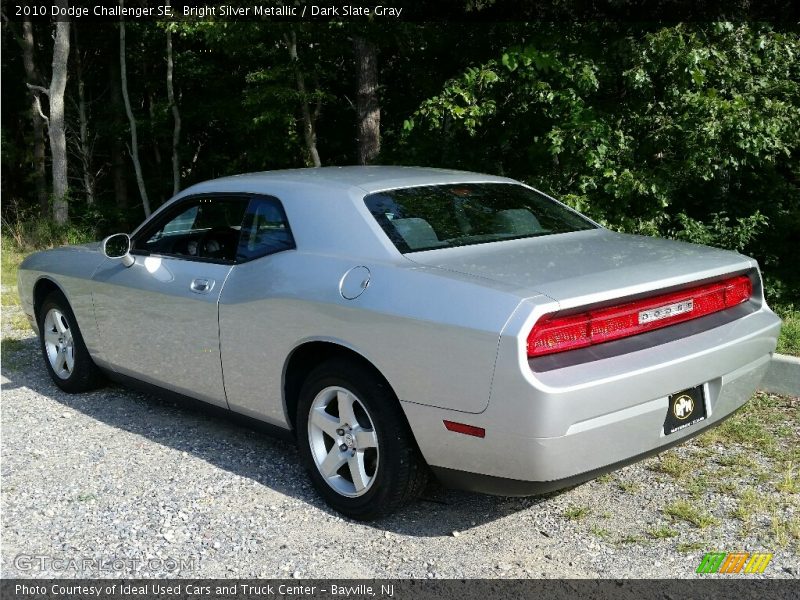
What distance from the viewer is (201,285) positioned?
4.62 m

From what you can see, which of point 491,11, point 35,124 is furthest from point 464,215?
point 35,124

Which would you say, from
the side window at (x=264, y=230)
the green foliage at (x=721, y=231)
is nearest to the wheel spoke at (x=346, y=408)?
the side window at (x=264, y=230)

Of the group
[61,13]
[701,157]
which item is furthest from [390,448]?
[61,13]

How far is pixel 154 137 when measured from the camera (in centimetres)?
2436

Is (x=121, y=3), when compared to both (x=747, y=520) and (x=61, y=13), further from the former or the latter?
(x=747, y=520)

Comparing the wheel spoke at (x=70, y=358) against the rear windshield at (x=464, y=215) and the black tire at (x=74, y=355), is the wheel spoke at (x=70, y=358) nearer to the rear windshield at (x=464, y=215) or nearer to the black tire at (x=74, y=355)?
the black tire at (x=74, y=355)

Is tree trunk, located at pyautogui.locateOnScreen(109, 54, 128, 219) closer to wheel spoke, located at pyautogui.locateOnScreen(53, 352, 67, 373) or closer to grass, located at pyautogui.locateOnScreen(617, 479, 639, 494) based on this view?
Result: wheel spoke, located at pyautogui.locateOnScreen(53, 352, 67, 373)

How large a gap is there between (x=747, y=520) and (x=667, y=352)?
37.8 inches

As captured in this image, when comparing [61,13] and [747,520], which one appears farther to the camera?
[61,13]

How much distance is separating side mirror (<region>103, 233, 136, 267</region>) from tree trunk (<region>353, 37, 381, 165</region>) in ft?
27.8

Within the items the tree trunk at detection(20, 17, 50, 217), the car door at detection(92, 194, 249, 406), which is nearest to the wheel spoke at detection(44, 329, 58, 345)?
the car door at detection(92, 194, 249, 406)

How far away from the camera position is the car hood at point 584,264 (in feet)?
11.0

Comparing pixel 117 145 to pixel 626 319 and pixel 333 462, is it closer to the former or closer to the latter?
pixel 333 462

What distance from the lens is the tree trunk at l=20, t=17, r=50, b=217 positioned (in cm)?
2406
